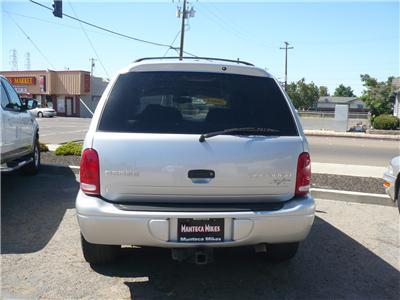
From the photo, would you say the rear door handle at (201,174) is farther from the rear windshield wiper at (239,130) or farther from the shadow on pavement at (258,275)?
the shadow on pavement at (258,275)

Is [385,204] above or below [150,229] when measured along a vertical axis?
below

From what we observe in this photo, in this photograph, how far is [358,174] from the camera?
9.38m

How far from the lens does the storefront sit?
52.3 m

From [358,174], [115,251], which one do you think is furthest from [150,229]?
[358,174]

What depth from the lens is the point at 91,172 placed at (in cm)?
335

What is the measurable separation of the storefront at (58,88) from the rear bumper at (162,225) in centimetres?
5087

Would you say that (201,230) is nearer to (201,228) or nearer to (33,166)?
(201,228)

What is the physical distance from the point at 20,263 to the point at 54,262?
31cm

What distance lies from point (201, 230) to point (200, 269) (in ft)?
3.11

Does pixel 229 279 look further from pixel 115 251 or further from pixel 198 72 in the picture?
pixel 198 72

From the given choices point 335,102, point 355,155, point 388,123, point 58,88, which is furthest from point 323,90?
point 355,155

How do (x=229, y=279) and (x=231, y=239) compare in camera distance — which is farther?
(x=229, y=279)

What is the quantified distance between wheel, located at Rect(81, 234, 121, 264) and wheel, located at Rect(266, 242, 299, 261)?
1444mm

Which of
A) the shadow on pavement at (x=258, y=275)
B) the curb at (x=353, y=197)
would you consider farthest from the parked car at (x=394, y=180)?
the shadow on pavement at (x=258, y=275)
